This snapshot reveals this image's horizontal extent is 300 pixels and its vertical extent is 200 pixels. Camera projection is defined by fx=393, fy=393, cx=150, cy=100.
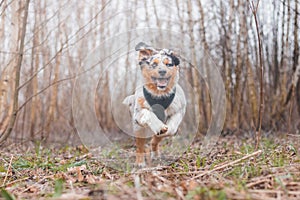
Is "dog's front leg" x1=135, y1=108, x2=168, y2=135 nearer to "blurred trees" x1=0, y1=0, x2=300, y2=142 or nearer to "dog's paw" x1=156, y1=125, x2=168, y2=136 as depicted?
"dog's paw" x1=156, y1=125, x2=168, y2=136

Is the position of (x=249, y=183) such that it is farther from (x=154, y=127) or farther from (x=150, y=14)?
(x=150, y=14)

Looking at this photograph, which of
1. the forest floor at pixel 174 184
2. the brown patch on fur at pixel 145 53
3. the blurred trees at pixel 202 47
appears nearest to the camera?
the forest floor at pixel 174 184

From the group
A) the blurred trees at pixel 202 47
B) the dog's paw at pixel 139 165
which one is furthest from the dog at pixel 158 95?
the blurred trees at pixel 202 47

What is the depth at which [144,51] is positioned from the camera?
120 inches

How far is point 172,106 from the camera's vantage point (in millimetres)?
3070

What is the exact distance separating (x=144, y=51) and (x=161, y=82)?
29cm

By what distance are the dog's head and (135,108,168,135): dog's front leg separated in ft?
0.55

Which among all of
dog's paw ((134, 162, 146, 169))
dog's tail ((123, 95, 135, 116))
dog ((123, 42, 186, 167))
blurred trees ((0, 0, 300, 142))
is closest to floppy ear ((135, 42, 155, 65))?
dog ((123, 42, 186, 167))

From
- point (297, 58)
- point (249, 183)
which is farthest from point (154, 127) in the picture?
point (297, 58)

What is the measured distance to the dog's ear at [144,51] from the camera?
3.02 metres

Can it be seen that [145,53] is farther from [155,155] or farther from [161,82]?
[155,155]

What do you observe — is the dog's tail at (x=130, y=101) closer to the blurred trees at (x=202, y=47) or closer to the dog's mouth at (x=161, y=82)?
the dog's mouth at (x=161, y=82)

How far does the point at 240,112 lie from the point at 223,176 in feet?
16.1

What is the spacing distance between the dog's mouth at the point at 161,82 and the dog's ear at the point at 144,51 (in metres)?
0.19
